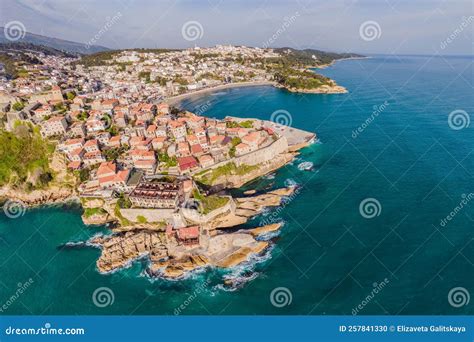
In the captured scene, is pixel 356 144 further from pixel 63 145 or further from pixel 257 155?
pixel 63 145

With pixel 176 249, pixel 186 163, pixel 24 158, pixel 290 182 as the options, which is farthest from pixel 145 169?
pixel 290 182

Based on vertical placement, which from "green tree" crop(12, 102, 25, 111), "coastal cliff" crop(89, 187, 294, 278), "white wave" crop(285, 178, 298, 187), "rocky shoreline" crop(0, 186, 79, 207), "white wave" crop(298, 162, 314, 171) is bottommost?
"rocky shoreline" crop(0, 186, 79, 207)

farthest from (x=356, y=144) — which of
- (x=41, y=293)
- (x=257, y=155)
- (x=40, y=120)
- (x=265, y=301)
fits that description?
(x=40, y=120)

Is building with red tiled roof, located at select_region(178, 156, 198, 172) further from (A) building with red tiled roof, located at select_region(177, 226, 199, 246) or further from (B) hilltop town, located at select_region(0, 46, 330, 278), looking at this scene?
(A) building with red tiled roof, located at select_region(177, 226, 199, 246)

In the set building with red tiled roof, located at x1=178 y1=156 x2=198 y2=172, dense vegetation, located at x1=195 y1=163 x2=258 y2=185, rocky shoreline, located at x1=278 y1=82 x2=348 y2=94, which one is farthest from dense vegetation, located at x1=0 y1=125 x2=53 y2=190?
rocky shoreline, located at x1=278 y1=82 x2=348 y2=94

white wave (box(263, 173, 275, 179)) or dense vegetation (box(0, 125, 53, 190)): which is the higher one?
white wave (box(263, 173, 275, 179))

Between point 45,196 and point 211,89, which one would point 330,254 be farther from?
point 211,89

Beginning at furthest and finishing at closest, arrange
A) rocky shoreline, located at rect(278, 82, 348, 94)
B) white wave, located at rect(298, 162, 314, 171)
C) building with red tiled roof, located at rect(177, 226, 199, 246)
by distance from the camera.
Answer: rocky shoreline, located at rect(278, 82, 348, 94), white wave, located at rect(298, 162, 314, 171), building with red tiled roof, located at rect(177, 226, 199, 246)
